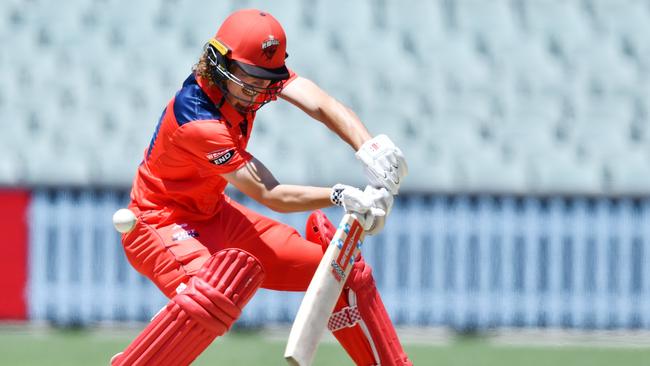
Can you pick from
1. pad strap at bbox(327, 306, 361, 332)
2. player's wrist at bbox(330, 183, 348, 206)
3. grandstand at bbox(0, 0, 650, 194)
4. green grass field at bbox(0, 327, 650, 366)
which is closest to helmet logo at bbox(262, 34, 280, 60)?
player's wrist at bbox(330, 183, 348, 206)

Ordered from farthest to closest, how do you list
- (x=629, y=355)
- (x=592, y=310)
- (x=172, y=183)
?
(x=592, y=310)
(x=629, y=355)
(x=172, y=183)

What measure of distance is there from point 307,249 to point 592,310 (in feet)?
10.4

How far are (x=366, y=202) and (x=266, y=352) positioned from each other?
2468 mm

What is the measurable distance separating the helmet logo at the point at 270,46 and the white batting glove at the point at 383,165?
0.39 m

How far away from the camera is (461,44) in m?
7.27

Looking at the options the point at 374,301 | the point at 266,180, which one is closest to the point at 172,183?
the point at 266,180

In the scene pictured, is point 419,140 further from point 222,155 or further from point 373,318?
point 222,155

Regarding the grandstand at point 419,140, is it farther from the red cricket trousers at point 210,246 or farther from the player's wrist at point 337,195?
the player's wrist at point 337,195

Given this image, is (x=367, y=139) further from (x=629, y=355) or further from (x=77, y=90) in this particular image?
(x=77, y=90)

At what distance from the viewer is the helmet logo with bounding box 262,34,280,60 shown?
3.69 metres

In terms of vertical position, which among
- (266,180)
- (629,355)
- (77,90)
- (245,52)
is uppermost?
(77,90)

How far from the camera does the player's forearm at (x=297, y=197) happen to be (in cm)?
364

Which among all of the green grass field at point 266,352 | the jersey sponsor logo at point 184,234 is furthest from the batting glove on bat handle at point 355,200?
the green grass field at point 266,352

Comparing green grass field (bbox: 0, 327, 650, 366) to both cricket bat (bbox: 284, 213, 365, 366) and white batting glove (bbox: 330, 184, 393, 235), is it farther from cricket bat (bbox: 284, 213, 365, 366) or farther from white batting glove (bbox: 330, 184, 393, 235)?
white batting glove (bbox: 330, 184, 393, 235)
